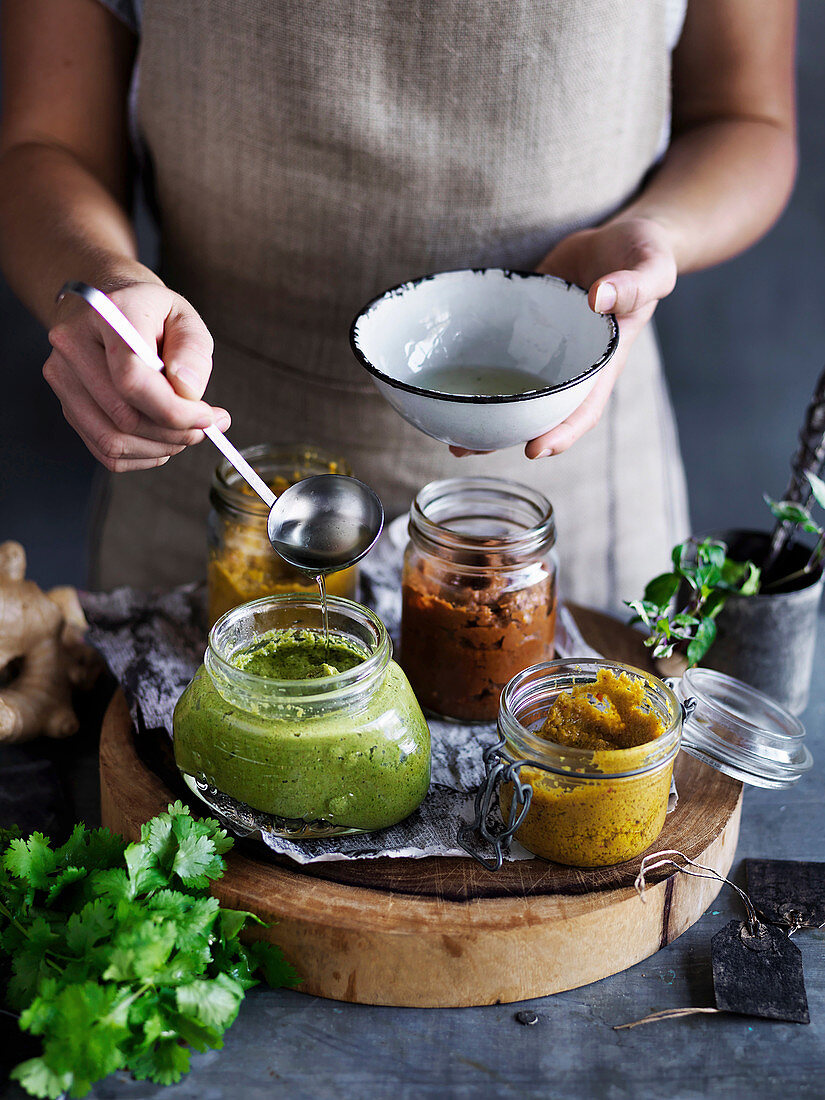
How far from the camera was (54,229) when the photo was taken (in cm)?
136

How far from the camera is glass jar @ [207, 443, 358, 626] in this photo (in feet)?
4.38

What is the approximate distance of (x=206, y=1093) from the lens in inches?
35.1

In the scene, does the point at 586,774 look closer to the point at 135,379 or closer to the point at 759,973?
the point at 759,973

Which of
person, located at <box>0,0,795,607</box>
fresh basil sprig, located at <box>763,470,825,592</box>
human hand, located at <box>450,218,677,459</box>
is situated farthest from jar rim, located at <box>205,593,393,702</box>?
fresh basil sprig, located at <box>763,470,825,592</box>

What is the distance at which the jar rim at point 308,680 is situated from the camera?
103 cm

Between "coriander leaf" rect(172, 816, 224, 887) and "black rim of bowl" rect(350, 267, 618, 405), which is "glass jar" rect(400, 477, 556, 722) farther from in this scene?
"coriander leaf" rect(172, 816, 224, 887)

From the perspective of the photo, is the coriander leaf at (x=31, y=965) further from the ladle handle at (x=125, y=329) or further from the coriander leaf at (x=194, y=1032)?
the ladle handle at (x=125, y=329)

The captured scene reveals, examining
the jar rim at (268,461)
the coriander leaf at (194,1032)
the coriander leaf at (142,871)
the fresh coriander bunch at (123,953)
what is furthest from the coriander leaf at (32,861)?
the jar rim at (268,461)

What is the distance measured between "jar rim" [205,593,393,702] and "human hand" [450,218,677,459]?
0.23 meters

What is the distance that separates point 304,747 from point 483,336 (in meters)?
0.57

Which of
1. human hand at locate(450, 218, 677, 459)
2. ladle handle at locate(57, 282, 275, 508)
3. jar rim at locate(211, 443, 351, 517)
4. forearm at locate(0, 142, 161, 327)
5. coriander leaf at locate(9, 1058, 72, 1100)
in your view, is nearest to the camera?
coriander leaf at locate(9, 1058, 72, 1100)

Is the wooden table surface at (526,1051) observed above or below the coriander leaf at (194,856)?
below

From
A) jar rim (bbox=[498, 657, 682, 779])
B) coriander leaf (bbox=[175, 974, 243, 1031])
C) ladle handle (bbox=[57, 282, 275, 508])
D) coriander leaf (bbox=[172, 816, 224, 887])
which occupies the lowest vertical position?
coriander leaf (bbox=[175, 974, 243, 1031])

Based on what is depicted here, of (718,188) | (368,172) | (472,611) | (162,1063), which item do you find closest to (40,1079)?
(162,1063)
